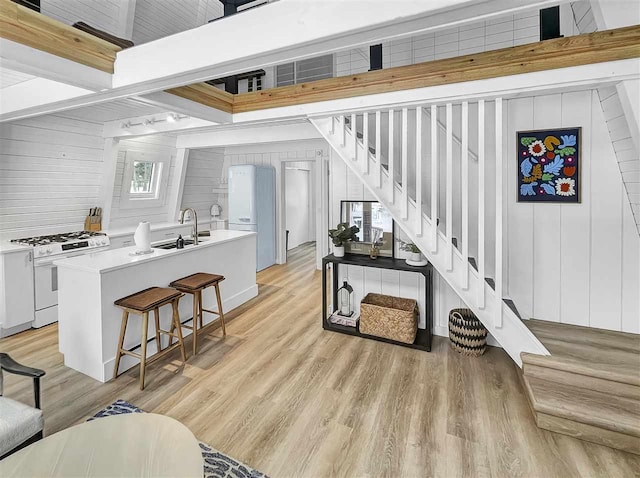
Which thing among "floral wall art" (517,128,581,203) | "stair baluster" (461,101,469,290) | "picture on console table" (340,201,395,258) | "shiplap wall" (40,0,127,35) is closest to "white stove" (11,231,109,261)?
"shiplap wall" (40,0,127,35)

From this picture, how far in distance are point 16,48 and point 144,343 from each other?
6.41 feet

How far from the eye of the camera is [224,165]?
22.4 feet

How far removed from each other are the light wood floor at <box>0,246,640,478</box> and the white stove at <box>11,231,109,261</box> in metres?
0.85

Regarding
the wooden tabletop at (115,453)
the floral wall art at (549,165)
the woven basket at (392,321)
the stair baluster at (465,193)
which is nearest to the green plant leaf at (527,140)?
the floral wall art at (549,165)

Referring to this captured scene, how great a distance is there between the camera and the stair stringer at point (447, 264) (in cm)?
252

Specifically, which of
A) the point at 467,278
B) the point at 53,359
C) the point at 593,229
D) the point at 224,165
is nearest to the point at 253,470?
the point at 467,278

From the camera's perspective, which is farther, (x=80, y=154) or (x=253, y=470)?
(x=80, y=154)

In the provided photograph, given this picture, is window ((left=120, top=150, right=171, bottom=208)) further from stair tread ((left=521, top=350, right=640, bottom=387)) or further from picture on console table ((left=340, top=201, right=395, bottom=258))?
stair tread ((left=521, top=350, right=640, bottom=387))

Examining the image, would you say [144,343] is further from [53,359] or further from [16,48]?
[16,48]

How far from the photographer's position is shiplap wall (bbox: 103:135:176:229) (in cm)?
473

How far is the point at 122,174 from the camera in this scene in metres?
4.83

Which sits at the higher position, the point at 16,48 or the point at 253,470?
the point at 16,48

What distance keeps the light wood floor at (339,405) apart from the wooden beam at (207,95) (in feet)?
7.27

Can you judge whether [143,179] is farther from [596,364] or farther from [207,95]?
[596,364]
